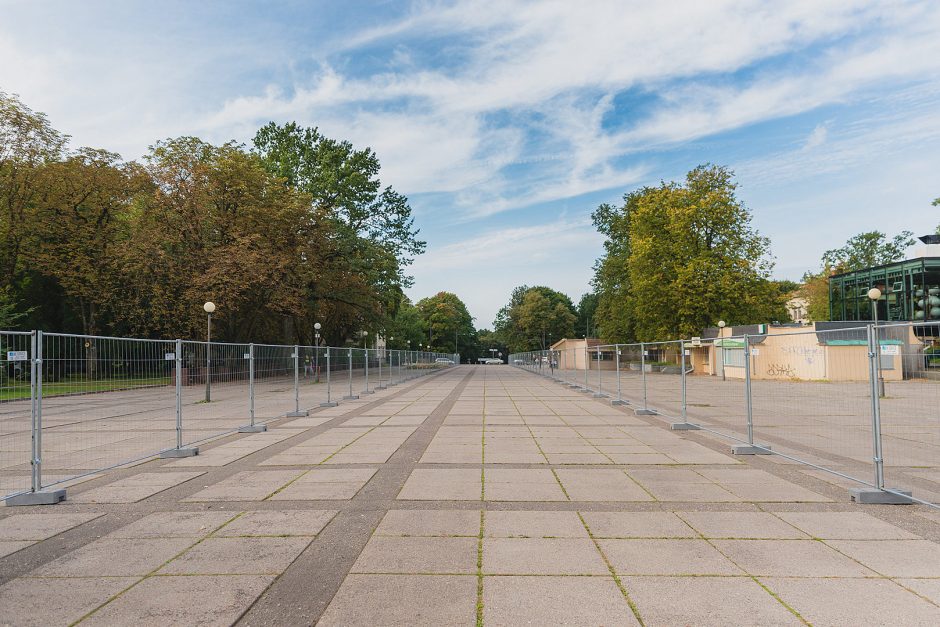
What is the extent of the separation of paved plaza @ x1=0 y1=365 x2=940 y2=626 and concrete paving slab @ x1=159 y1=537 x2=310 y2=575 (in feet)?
0.07

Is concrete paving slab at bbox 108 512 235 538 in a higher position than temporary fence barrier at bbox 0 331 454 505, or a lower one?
lower

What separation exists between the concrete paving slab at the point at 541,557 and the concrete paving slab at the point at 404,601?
0.34 meters

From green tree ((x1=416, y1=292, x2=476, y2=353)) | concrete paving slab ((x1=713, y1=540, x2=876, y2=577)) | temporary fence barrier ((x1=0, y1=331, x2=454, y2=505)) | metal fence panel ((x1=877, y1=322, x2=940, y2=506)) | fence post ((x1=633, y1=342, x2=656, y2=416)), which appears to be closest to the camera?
concrete paving slab ((x1=713, y1=540, x2=876, y2=577))

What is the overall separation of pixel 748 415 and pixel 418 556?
21.1 feet

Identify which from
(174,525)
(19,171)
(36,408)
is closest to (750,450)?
(174,525)

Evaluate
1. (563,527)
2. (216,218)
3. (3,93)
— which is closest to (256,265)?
(216,218)

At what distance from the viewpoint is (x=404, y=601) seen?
11.2 feet

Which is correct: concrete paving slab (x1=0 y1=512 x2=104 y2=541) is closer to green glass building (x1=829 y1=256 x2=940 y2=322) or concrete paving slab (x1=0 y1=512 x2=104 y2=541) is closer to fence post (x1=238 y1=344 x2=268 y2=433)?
fence post (x1=238 y1=344 x2=268 y2=433)

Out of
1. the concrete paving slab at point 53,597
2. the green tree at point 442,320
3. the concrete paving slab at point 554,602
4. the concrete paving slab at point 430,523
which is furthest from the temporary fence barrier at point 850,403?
the green tree at point 442,320

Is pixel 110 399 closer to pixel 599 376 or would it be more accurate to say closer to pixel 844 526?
pixel 844 526

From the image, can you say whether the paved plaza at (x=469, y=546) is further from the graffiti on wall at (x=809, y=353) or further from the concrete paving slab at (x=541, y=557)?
the graffiti on wall at (x=809, y=353)

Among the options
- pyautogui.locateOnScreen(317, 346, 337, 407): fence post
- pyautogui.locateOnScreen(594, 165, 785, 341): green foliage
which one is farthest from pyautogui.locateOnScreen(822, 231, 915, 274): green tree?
pyautogui.locateOnScreen(317, 346, 337, 407): fence post

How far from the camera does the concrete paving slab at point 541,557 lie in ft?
12.8

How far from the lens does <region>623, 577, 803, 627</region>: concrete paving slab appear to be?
3168 millimetres
